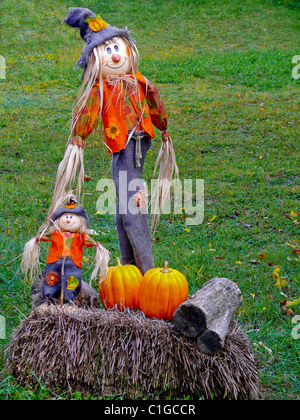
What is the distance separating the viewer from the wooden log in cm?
303

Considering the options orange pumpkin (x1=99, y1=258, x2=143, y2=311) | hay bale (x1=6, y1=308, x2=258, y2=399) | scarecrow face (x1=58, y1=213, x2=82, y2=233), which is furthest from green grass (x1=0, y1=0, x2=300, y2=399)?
orange pumpkin (x1=99, y1=258, x2=143, y2=311)

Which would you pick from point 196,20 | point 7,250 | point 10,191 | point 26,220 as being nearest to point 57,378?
point 7,250

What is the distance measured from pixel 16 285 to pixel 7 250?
50 centimetres

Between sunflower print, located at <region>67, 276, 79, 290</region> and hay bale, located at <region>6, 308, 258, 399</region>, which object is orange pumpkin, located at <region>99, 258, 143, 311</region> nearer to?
sunflower print, located at <region>67, 276, 79, 290</region>

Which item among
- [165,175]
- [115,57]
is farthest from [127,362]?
[115,57]

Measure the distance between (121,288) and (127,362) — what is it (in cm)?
55

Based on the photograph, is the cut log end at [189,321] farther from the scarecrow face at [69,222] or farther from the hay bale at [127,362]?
the scarecrow face at [69,222]

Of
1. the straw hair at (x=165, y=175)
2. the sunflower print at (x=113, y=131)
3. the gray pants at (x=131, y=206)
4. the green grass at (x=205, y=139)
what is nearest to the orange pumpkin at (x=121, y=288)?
the gray pants at (x=131, y=206)

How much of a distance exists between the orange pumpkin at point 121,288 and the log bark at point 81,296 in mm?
136

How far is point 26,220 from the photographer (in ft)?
19.5

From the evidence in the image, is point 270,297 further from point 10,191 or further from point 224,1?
point 224,1

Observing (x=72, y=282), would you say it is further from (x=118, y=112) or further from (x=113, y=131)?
(x=118, y=112)

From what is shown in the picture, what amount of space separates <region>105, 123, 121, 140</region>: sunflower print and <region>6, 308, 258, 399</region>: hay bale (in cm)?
127

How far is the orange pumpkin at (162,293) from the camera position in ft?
11.0
